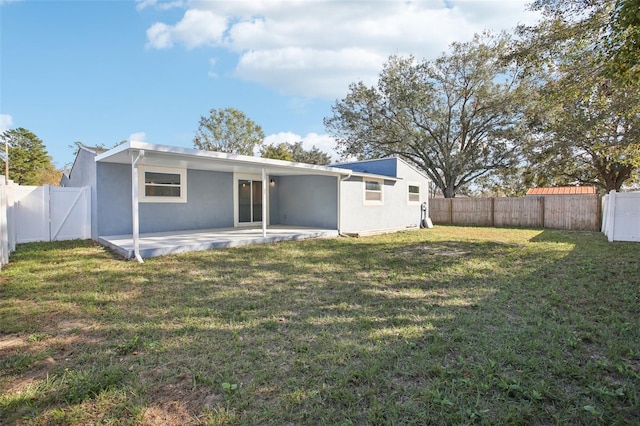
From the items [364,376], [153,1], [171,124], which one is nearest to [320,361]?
[364,376]

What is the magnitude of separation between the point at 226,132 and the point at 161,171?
23.5 meters

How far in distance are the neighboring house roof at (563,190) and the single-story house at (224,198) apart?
14858 mm

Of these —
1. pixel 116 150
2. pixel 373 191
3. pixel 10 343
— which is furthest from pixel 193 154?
pixel 373 191

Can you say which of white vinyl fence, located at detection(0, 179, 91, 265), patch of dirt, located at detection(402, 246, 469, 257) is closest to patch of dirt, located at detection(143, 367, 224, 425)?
patch of dirt, located at detection(402, 246, 469, 257)

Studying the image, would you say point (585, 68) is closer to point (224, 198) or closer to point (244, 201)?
point (244, 201)

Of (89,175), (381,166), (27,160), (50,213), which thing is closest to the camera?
(50,213)

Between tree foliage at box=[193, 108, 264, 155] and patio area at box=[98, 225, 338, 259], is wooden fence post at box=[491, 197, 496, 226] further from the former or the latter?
tree foliage at box=[193, 108, 264, 155]

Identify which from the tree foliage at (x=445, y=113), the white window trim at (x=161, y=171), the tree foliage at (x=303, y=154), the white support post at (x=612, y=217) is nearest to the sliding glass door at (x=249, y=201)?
the white window trim at (x=161, y=171)

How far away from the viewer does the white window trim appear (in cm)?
881

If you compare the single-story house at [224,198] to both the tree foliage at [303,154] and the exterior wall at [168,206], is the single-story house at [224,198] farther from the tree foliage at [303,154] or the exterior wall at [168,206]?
the tree foliage at [303,154]

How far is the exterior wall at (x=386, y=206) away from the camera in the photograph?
10703 mm

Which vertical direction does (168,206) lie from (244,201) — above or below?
below

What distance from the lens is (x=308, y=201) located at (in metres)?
11.5

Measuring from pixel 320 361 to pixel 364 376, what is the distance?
0.40 m
